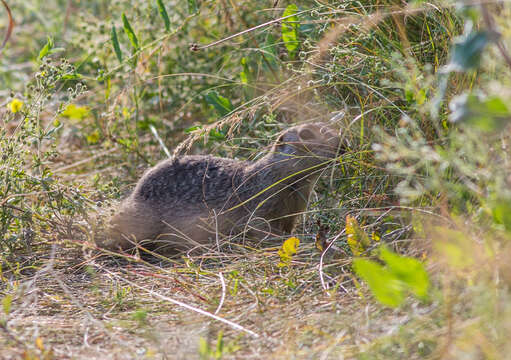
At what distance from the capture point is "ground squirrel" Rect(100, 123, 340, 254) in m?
3.81

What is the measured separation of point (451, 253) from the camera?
176cm

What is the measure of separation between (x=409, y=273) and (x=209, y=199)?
232cm

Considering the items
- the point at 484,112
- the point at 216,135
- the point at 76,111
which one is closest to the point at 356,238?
the point at 484,112

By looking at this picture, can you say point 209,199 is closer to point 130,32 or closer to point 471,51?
point 130,32

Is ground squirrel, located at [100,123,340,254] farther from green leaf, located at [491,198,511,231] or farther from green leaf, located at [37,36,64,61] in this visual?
green leaf, located at [491,198,511,231]

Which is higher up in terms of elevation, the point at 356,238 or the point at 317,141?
the point at 317,141

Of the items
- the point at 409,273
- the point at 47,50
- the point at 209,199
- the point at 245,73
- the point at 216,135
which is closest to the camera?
the point at 409,273

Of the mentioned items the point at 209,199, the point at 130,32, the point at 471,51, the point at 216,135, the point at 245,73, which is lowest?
the point at 209,199

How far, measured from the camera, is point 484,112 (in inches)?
64.1

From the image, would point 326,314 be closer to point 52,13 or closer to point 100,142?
point 100,142

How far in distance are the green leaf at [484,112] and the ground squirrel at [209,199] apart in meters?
2.08

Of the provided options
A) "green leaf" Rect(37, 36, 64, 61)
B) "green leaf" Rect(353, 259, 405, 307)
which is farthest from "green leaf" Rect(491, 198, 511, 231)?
"green leaf" Rect(37, 36, 64, 61)

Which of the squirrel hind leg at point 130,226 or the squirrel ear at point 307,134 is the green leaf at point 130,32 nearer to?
the squirrel hind leg at point 130,226

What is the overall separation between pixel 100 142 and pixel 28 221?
1.79 meters
